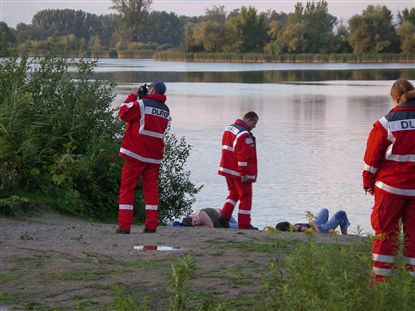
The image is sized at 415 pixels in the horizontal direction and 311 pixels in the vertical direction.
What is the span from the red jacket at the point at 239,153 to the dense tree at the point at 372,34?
Answer: 10921cm

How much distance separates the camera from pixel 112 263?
9.14 metres

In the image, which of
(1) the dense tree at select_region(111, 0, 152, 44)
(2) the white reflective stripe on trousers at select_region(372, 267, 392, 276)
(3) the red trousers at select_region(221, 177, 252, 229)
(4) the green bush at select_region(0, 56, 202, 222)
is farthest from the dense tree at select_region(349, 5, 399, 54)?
(2) the white reflective stripe on trousers at select_region(372, 267, 392, 276)

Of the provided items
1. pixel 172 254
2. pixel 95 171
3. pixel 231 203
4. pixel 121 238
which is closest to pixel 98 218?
pixel 95 171

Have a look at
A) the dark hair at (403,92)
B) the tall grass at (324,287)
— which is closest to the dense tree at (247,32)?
the dark hair at (403,92)

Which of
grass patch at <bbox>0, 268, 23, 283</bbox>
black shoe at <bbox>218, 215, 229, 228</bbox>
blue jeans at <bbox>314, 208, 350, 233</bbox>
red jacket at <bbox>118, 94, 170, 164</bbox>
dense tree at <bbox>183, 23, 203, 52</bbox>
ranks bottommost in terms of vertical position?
dense tree at <bbox>183, 23, 203, 52</bbox>

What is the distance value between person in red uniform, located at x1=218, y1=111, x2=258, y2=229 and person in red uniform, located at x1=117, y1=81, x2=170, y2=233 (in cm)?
175

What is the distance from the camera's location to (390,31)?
12288cm

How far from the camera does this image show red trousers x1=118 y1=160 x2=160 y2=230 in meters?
11.6

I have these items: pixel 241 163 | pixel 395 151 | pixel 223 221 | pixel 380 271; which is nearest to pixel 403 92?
pixel 395 151

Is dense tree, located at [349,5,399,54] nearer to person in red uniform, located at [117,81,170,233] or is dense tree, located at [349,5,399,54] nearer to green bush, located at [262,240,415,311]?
person in red uniform, located at [117,81,170,233]

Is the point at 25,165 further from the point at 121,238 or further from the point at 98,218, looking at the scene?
the point at 121,238

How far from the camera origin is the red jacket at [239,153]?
13.2 metres

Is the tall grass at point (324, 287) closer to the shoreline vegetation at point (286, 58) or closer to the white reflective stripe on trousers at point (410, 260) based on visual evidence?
the white reflective stripe on trousers at point (410, 260)

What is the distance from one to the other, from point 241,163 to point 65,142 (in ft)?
11.2
